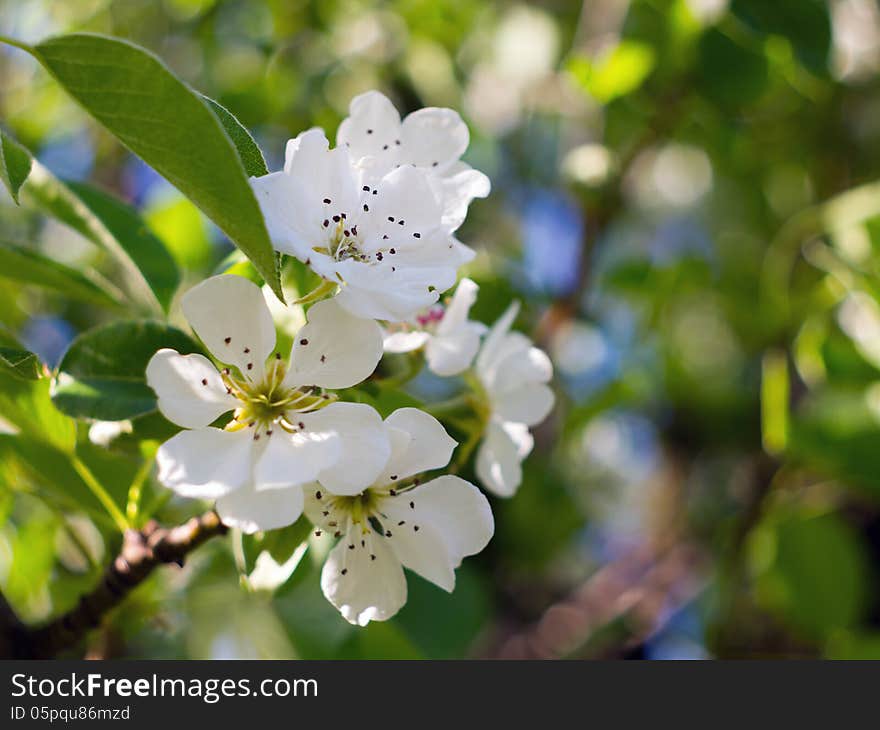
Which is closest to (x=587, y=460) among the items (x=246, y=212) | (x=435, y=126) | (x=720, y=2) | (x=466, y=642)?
(x=466, y=642)

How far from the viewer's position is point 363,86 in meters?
1.99

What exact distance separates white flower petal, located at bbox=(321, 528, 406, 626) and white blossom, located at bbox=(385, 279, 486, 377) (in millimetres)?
171

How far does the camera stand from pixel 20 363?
2.38 ft

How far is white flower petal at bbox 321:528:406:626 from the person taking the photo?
2.62 feet

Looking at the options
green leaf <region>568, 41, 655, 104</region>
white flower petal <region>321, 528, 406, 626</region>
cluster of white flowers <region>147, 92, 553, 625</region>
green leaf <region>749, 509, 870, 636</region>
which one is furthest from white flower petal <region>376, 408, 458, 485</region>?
green leaf <region>749, 509, 870, 636</region>

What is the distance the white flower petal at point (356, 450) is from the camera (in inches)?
27.0

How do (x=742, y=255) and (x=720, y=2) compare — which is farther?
(x=742, y=255)

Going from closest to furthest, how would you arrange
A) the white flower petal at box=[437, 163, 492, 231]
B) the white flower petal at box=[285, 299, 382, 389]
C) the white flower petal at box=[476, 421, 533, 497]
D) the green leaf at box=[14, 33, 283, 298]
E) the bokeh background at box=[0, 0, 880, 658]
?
the green leaf at box=[14, 33, 283, 298] < the white flower petal at box=[285, 299, 382, 389] < the white flower petal at box=[437, 163, 492, 231] < the white flower petal at box=[476, 421, 533, 497] < the bokeh background at box=[0, 0, 880, 658]

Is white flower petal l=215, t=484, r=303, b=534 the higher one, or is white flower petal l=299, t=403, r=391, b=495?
white flower petal l=299, t=403, r=391, b=495

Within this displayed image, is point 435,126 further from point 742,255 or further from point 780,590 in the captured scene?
point 742,255

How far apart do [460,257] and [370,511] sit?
0.24 m

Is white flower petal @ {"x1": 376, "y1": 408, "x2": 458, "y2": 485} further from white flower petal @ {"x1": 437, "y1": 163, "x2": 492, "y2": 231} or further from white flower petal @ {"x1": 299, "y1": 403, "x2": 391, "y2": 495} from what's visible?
white flower petal @ {"x1": 437, "y1": 163, "x2": 492, "y2": 231}

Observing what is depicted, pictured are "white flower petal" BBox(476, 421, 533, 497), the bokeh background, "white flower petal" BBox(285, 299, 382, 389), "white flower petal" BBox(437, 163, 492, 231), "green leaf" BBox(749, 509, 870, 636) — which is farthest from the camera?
"green leaf" BBox(749, 509, 870, 636)

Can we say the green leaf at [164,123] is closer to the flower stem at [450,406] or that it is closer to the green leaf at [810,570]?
the flower stem at [450,406]
